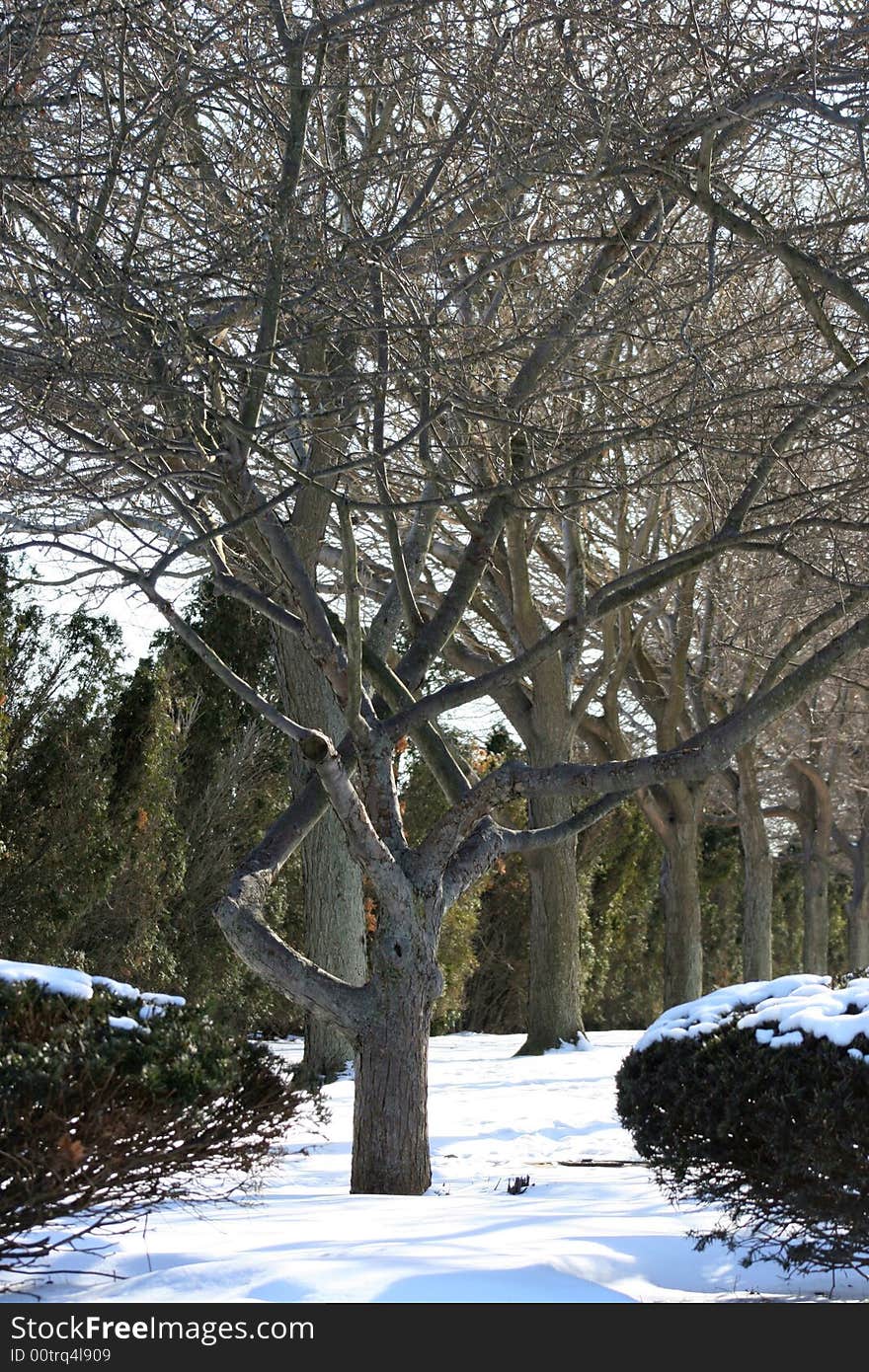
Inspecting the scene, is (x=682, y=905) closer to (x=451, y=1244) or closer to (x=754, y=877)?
(x=754, y=877)

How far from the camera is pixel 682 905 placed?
1641 cm

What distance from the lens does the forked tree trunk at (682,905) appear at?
16.1 meters

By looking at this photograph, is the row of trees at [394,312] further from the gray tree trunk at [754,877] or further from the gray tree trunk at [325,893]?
the gray tree trunk at [754,877]

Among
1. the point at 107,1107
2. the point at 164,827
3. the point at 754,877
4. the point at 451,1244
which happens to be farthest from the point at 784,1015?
the point at 754,877

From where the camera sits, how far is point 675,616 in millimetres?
16359

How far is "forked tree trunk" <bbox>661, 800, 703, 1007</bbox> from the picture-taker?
1611 cm

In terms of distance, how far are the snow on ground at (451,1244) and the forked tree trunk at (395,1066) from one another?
0.82 ft

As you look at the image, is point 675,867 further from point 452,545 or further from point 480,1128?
point 480,1128

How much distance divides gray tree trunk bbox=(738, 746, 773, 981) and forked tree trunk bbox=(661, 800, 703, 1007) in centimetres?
210

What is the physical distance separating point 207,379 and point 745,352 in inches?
150

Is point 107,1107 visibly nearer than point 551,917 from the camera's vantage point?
Yes

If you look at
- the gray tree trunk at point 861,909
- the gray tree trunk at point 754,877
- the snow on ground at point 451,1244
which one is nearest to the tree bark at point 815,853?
the gray tree trunk at point 861,909

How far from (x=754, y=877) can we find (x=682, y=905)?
2.69 meters
